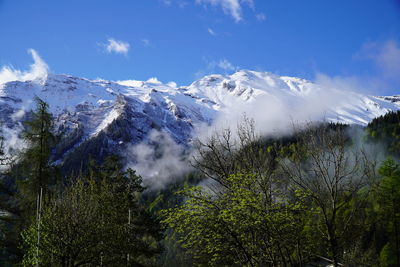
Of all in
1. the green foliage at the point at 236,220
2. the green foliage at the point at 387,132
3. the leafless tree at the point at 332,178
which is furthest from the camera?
the green foliage at the point at 387,132

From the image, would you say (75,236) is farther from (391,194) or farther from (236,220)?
(391,194)

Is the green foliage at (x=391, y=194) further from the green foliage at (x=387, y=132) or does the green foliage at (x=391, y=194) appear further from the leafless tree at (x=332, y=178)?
the green foliage at (x=387, y=132)

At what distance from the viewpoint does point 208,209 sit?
11.1m

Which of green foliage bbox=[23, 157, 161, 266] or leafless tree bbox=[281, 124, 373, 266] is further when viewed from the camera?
green foliage bbox=[23, 157, 161, 266]

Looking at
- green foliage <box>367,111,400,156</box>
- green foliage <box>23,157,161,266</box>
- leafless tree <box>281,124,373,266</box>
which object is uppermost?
green foliage <box>367,111,400,156</box>

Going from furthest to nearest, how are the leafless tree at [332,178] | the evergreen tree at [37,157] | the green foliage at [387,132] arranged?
1. the green foliage at [387,132]
2. the evergreen tree at [37,157]
3. the leafless tree at [332,178]

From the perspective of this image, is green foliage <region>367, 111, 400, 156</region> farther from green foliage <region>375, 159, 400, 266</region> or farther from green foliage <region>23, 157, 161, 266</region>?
green foliage <region>23, 157, 161, 266</region>

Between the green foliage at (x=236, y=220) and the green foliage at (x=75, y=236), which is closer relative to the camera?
the green foliage at (x=236, y=220)

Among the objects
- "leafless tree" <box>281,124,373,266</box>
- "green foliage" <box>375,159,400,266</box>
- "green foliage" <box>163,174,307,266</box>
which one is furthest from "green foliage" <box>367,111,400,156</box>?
"green foliage" <box>163,174,307,266</box>

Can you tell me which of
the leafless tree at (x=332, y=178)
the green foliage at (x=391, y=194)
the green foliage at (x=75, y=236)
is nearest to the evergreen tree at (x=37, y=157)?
the green foliage at (x=75, y=236)

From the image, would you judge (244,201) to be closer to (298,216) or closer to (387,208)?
(298,216)

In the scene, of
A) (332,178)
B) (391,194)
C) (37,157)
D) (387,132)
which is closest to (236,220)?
(332,178)

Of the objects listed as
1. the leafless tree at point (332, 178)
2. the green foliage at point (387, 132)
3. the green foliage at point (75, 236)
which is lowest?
the green foliage at point (75, 236)

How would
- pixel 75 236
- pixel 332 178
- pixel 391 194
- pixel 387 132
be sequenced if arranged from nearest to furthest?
1. pixel 332 178
2. pixel 75 236
3. pixel 391 194
4. pixel 387 132
